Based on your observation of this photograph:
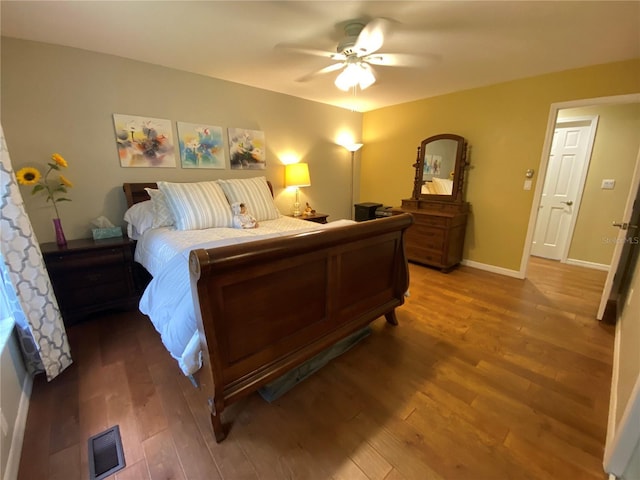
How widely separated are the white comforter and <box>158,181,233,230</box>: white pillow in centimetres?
11

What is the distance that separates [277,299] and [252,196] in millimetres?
1772

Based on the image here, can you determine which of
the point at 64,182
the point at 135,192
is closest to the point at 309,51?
the point at 135,192

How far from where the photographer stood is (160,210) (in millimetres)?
2494

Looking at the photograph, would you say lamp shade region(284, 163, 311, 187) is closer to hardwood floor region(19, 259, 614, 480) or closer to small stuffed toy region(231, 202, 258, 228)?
small stuffed toy region(231, 202, 258, 228)

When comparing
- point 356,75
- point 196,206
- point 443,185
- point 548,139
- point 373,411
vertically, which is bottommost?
point 373,411

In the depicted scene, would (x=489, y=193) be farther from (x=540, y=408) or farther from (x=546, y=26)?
(x=540, y=408)

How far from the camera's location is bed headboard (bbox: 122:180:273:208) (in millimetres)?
2570

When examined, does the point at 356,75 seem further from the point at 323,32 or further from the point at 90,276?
the point at 90,276

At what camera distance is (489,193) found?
343 cm

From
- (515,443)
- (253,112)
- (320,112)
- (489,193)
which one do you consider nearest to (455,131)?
(489,193)

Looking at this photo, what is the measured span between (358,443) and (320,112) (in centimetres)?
400

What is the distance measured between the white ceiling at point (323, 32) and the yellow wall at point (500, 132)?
0.57ft

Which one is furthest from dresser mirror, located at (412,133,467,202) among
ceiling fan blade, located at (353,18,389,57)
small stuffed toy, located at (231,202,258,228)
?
small stuffed toy, located at (231,202,258,228)

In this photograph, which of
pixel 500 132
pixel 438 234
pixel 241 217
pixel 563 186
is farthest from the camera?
pixel 563 186
